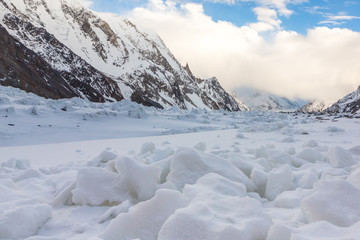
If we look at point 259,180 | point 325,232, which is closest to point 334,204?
point 325,232

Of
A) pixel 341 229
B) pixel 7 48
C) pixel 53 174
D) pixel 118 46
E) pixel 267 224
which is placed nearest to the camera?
pixel 341 229

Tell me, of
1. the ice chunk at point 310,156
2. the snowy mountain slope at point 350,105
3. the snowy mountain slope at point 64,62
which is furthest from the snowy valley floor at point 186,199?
the snowy mountain slope at point 350,105

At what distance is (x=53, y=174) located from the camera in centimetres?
355

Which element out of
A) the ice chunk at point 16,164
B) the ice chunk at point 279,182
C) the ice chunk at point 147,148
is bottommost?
the ice chunk at point 16,164

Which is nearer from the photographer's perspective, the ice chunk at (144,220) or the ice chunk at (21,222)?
the ice chunk at (144,220)

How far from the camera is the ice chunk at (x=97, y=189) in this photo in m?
2.38

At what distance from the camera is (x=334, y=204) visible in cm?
158

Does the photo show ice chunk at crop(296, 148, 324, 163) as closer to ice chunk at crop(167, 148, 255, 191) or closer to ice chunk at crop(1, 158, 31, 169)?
ice chunk at crop(167, 148, 255, 191)

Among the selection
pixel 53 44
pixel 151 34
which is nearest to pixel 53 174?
pixel 53 44

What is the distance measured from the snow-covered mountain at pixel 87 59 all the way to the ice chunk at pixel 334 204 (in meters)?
50.2

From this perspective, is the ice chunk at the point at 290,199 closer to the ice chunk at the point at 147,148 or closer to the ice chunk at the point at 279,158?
the ice chunk at the point at 279,158

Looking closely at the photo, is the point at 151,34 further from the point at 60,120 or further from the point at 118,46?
the point at 60,120

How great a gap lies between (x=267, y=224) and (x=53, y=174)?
2.83 m

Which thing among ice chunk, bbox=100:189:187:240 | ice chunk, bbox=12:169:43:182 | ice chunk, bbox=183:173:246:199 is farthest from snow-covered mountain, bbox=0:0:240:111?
ice chunk, bbox=100:189:187:240
